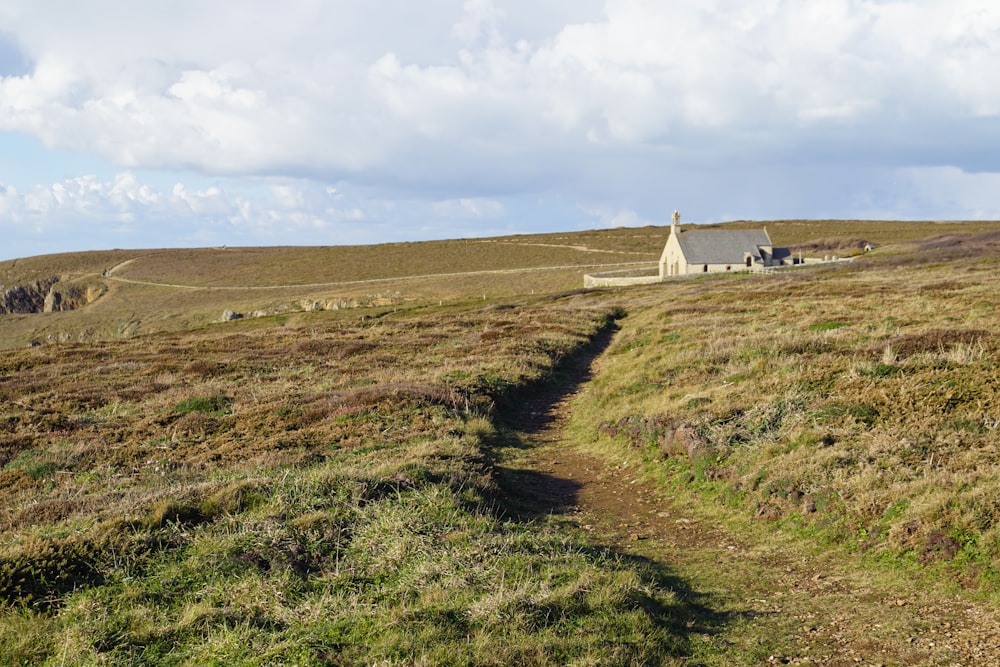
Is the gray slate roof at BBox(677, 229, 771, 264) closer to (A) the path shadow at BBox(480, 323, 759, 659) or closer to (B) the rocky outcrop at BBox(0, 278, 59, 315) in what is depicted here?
(A) the path shadow at BBox(480, 323, 759, 659)

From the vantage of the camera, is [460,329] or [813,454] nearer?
[813,454]

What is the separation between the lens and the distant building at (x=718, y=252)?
3268 inches

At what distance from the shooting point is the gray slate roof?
274 feet

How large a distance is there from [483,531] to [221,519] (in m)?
3.33

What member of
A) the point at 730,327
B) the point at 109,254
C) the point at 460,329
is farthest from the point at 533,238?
the point at 730,327

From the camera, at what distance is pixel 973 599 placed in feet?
23.4

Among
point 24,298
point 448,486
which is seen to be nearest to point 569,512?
point 448,486

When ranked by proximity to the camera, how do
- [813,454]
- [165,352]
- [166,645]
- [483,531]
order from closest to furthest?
[166,645] < [483,531] < [813,454] < [165,352]

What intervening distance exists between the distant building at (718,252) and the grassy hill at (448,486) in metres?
56.4

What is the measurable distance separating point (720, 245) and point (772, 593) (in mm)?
81598

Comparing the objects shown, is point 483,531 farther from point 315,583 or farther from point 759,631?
point 759,631

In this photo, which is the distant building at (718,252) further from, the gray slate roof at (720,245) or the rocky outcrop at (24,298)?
the rocky outcrop at (24,298)

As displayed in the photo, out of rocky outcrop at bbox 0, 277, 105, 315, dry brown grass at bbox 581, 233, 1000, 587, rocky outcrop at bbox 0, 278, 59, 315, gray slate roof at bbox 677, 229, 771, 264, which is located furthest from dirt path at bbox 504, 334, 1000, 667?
rocky outcrop at bbox 0, 278, 59, 315

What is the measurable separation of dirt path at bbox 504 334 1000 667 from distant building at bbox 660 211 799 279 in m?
73.4
